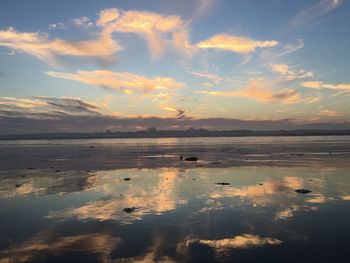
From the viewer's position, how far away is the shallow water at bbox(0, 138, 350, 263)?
9211 mm

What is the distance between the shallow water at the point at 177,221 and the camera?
363 inches

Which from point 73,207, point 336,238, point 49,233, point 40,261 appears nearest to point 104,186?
point 73,207

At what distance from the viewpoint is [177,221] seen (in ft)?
41.0

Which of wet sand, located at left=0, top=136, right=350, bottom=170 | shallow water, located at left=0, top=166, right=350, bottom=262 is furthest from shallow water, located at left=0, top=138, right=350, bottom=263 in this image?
wet sand, located at left=0, top=136, right=350, bottom=170

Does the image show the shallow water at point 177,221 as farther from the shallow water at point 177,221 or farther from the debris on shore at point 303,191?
the debris on shore at point 303,191

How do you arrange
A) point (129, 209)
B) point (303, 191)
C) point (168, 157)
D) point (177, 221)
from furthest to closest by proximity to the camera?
point (168, 157) < point (303, 191) < point (129, 209) < point (177, 221)

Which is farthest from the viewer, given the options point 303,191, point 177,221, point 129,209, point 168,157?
point 168,157

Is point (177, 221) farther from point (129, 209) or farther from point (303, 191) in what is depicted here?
point (303, 191)

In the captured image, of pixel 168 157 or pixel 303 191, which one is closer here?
pixel 303 191

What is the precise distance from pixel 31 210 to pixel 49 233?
4.06 metres

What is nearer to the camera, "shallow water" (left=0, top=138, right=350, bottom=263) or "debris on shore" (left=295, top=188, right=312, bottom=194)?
"shallow water" (left=0, top=138, right=350, bottom=263)

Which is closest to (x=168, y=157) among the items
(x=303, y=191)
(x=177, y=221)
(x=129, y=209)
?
(x=303, y=191)

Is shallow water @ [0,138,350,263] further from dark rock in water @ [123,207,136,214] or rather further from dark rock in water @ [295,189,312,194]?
dark rock in water @ [295,189,312,194]

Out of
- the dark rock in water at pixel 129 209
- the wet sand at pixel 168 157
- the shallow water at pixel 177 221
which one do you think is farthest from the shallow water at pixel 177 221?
the wet sand at pixel 168 157
